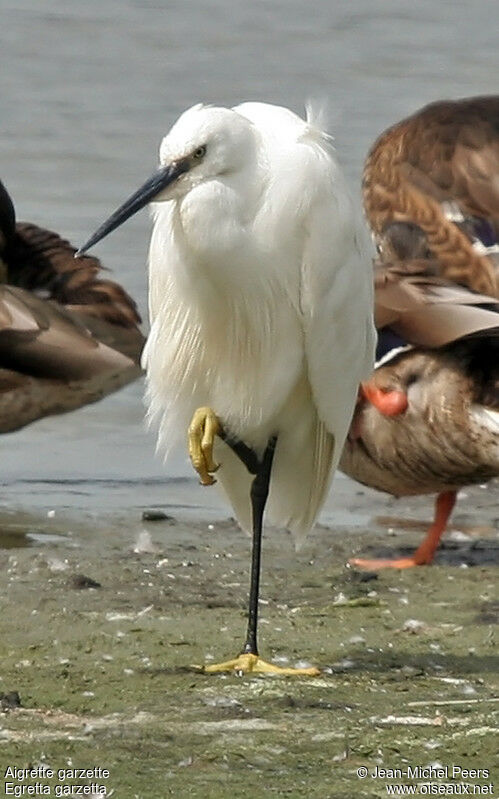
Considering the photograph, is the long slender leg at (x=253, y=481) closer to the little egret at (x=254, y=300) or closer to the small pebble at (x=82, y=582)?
the little egret at (x=254, y=300)

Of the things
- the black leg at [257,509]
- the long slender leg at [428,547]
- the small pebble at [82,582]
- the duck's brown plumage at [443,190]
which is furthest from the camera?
the duck's brown plumage at [443,190]

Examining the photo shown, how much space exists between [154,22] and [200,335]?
12903 mm

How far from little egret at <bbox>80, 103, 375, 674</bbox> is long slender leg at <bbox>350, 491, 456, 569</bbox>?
4.98 ft

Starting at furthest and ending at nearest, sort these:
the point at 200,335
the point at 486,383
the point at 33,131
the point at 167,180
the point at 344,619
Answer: the point at 33,131, the point at 486,383, the point at 344,619, the point at 200,335, the point at 167,180

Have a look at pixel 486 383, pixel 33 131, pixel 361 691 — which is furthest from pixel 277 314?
pixel 33 131

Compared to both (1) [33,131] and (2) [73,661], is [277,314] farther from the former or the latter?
(1) [33,131]

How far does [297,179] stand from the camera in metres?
5.75

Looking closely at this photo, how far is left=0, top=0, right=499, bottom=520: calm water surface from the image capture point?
10359mm

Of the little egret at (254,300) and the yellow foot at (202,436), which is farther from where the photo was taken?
the yellow foot at (202,436)

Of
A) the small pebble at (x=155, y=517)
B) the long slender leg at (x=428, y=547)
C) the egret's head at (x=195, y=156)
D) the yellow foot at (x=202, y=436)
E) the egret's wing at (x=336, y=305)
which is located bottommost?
the small pebble at (x=155, y=517)

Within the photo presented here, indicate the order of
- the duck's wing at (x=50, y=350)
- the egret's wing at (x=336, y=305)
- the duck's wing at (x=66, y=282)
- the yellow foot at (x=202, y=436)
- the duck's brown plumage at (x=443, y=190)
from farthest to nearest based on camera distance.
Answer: the duck's wing at (x=66, y=282) → the duck's brown plumage at (x=443, y=190) → the duck's wing at (x=50, y=350) → the yellow foot at (x=202, y=436) → the egret's wing at (x=336, y=305)

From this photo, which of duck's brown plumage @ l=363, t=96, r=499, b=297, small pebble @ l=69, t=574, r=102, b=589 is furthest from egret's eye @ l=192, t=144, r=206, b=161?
duck's brown plumage @ l=363, t=96, r=499, b=297

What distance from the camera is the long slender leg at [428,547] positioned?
786cm

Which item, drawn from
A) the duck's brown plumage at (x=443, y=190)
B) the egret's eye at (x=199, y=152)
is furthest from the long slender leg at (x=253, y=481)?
the duck's brown plumage at (x=443, y=190)
